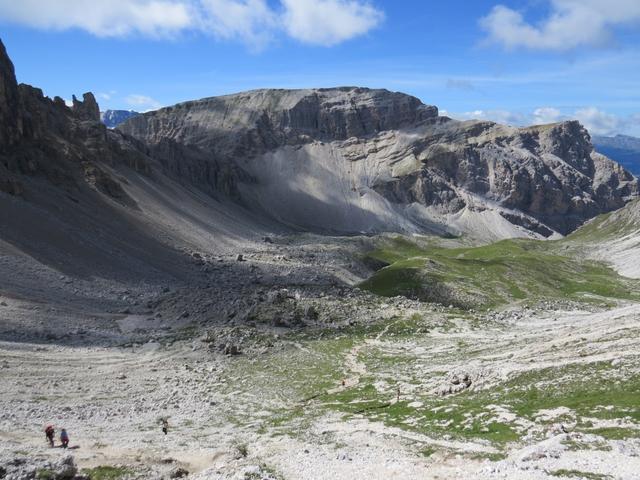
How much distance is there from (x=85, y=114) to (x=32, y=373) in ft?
526

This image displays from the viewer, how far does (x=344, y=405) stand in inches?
1794

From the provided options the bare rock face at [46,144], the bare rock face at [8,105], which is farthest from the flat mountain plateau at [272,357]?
the bare rock face at [46,144]

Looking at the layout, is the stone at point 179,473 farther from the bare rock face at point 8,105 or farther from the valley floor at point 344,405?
the bare rock face at point 8,105

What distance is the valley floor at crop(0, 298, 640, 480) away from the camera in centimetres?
2953

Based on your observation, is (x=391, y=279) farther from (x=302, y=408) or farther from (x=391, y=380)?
(x=302, y=408)

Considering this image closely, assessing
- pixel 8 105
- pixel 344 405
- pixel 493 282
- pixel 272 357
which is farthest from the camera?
pixel 8 105

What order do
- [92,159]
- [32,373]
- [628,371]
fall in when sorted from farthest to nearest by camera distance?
[92,159] → [32,373] → [628,371]

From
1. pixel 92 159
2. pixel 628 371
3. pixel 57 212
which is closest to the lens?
pixel 628 371

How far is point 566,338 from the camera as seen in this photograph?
52906 mm

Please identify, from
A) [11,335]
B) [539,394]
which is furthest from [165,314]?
[539,394]

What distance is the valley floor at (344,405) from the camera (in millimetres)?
29531

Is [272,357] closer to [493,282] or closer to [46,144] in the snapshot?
[493,282]

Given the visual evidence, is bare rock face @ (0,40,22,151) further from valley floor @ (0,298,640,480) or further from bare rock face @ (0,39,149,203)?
valley floor @ (0,298,640,480)

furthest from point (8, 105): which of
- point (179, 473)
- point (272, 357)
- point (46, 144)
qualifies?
point (179, 473)
